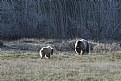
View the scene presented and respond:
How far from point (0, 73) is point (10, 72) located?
372mm

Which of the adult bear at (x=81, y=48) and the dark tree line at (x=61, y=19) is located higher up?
the adult bear at (x=81, y=48)

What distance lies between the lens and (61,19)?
162 ft

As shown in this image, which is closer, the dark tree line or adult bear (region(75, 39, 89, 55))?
adult bear (region(75, 39, 89, 55))

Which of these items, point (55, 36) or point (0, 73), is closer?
point (0, 73)

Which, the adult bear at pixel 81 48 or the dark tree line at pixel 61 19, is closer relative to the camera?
the adult bear at pixel 81 48

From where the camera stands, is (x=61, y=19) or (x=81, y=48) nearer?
(x=81, y=48)

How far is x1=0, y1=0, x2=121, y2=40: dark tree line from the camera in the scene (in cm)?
4809

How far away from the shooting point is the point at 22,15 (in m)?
48.9

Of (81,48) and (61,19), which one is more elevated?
(81,48)

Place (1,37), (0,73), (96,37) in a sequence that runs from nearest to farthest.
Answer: (0,73), (1,37), (96,37)

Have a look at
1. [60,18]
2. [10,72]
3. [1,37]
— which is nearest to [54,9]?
[60,18]

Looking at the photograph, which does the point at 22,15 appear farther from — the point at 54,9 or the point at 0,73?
the point at 0,73

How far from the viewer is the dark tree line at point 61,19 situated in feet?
158

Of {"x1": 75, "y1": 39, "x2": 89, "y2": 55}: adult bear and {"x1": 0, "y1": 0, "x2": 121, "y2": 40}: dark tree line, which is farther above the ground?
{"x1": 75, "y1": 39, "x2": 89, "y2": 55}: adult bear
